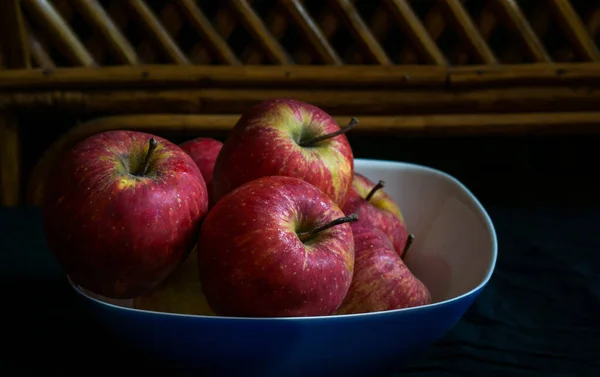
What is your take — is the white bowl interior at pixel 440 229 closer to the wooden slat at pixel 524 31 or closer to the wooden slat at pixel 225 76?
the wooden slat at pixel 225 76

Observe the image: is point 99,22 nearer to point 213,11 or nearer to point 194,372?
point 213,11

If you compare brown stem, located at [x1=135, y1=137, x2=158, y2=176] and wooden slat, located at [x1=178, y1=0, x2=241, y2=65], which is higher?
brown stem, located at [x1=135, y1=137, x2=158, y2=176]

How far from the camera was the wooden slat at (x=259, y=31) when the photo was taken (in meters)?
0.90

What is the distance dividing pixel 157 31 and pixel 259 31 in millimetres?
137

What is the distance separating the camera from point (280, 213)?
38 cm

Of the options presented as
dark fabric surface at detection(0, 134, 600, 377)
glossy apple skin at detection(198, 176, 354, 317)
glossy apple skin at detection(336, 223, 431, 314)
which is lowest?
dark fabric surface at detection(0, 134, 600, 377)

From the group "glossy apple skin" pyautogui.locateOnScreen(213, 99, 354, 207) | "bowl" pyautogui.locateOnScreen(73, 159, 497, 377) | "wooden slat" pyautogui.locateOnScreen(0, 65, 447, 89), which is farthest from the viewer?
"wooden slat" pyautogui.locateOnScreen(0, 65, 447, 89)

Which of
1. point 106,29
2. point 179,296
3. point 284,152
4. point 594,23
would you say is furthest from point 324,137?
point 594,23

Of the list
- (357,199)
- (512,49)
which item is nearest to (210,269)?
(357,199)

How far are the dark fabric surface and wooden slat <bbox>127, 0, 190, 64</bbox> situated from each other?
28 centimetres

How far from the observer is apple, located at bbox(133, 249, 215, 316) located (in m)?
0.42

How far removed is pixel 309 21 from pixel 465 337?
55cm

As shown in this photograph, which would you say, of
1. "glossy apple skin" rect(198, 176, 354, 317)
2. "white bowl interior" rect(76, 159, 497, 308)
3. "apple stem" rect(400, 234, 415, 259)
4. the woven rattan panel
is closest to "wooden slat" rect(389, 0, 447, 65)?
the woven rattan panel

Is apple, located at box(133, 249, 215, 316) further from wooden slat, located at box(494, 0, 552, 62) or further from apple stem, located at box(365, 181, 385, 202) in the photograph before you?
wooden slat, located at box(494, 0, 552, 62)
